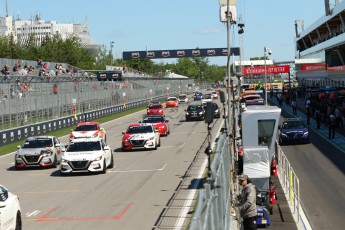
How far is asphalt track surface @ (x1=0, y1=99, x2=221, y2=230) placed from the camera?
1669 centimetres

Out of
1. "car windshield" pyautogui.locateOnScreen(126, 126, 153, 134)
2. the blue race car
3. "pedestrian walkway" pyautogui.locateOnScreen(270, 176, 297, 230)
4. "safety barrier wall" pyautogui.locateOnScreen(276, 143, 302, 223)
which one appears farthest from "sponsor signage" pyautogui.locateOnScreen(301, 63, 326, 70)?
"pedestrian walkway" pyautogui.locateOnScreen(270, 176, 297, 230)

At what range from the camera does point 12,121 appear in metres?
43.9

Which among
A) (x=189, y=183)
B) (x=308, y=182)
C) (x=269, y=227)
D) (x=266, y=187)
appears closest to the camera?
(x=269, y=227)

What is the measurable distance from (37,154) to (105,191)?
7.83m

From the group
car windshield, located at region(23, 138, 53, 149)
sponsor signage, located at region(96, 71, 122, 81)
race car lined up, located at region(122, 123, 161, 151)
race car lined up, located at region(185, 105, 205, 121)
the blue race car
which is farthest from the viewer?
sponsor signage, located at region(96, 71, 122, 81)

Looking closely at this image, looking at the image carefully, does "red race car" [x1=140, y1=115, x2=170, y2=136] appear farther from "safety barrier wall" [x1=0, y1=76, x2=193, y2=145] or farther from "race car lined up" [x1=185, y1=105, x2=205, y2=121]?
"race car lined up" [x1=185, y1=105, x2=205, y2=121]

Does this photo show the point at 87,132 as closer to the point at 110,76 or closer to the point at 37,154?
the point at 37,154

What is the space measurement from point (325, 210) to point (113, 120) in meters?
50.0

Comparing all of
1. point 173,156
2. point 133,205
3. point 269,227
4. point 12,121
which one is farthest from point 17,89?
point 269,227

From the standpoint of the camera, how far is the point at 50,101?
53.1m

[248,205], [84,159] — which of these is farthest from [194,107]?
[248,205]

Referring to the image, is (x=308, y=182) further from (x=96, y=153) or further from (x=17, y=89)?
(x=17, y=89)

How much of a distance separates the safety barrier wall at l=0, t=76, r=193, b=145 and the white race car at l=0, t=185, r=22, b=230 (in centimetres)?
2748

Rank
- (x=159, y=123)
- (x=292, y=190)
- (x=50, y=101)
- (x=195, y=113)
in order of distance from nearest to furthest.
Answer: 1. (x=292, y=190)
2. (x=159, y=123)
3. (x=50, y=101)
4. (x=195, y=113)
